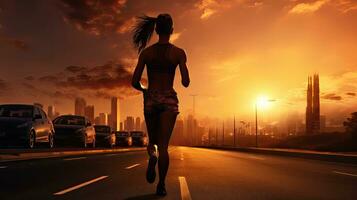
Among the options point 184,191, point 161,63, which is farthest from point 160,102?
Answer: point 184,191

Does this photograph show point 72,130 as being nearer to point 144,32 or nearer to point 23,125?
point 23,125

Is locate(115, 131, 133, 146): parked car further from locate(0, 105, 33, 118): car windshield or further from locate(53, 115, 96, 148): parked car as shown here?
locate(0, 105, 33, 118): car windshield

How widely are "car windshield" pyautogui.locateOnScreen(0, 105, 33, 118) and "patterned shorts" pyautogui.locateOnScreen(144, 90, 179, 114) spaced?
48.5ft

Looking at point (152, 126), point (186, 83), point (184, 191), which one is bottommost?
point (184, 191)

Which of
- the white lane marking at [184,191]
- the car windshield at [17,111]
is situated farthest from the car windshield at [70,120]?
the white lane marking at [184,191]

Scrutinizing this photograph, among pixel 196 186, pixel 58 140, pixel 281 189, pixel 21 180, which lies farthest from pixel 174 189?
pixel 58 140

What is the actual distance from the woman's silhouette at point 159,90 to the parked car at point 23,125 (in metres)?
13.6

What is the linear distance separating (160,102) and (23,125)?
14.1 meters

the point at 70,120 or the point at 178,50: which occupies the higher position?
the point at 178,50

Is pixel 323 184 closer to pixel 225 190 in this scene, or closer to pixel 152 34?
pixel 225 190

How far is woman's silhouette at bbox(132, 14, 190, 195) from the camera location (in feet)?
21.1

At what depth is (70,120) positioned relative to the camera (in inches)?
1102

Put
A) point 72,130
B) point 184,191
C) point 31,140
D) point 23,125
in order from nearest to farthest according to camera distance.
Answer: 1. point 184,191
2. point 23,125
3. point 31,140
4. point 72,130

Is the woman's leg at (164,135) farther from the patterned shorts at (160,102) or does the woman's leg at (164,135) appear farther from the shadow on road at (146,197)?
Answer: the shadow on road at (146,197)
